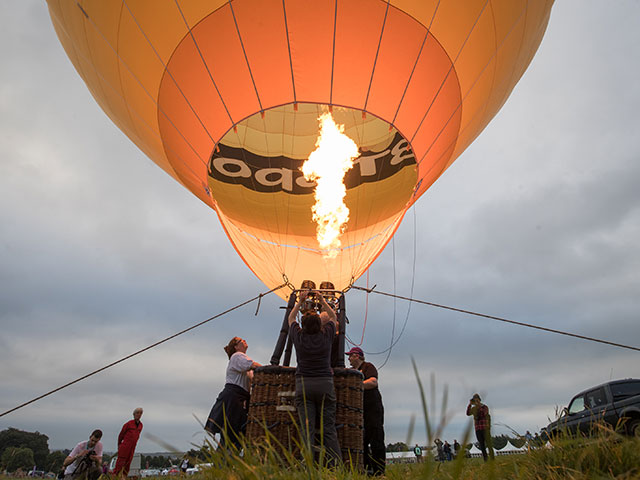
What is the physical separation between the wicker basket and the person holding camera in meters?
2.40

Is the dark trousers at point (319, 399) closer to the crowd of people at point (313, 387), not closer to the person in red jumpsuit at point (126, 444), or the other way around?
the crowd of people at point (313, 387)

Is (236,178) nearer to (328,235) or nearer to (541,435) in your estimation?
(328,235)

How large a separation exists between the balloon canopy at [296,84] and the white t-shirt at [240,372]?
2804 mm

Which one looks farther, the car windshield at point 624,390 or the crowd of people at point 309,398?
the car windshield at point 624,390

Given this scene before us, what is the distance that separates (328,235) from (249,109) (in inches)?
101

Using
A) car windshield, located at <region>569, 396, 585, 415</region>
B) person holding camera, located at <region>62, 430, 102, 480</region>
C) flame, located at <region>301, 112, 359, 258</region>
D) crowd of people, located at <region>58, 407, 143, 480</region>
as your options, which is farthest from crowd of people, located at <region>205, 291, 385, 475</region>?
car windshield, located at <region>569, 396, 585, 415</region>

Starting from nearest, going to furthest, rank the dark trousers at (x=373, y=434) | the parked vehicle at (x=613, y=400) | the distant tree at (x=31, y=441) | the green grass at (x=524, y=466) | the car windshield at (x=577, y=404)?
the green grass at (x=524, y=466) → the dark trousers at (x=373, y=434) → the parked vehicle at (x=613, y=400) → the car windshield at (x=577, y=404) → the distant tree at (x=31, y=441)

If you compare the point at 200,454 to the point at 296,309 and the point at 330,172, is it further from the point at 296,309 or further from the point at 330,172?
the point at 330,172

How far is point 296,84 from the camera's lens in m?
5.20

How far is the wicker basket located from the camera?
372 cm

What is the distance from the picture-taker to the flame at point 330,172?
6037 mm

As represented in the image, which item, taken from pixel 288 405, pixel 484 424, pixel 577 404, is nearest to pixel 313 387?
pixel 288 405

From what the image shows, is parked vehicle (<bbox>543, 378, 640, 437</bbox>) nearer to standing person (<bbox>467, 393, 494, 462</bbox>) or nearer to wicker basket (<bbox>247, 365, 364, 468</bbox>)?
standing person (<bbox>467, 393, 494, 462</bbox>)

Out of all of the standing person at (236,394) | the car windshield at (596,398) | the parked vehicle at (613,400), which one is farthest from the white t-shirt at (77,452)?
the car windshield at (596,398)
